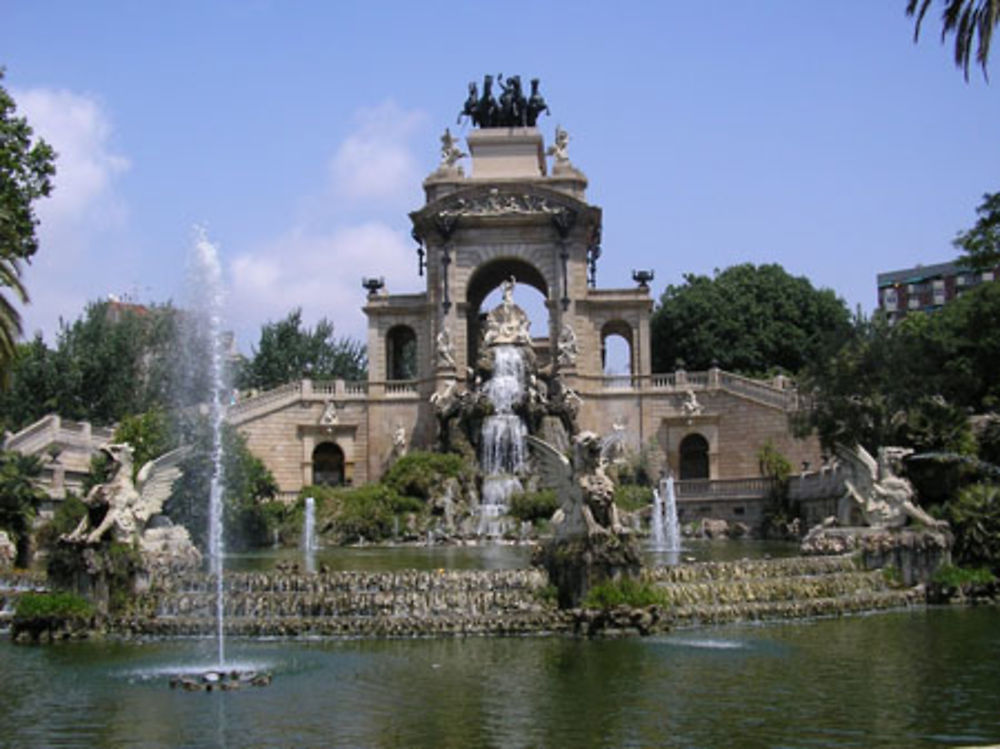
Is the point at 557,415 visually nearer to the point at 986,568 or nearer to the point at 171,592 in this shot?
the point at 986,568

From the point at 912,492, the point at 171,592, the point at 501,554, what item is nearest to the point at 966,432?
the point at 912,492

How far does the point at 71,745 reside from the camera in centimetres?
1098

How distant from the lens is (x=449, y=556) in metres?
29.2

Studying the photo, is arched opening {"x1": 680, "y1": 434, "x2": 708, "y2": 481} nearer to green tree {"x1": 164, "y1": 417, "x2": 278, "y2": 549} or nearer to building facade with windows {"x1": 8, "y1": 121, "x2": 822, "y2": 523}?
building facade with windows {"x1": 8, "y1": 121, "x2": 822, "y2": 523}

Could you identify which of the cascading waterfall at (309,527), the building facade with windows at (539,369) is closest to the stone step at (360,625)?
the cascading waterfall at (309,527)

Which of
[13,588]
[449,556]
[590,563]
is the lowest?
[13,588]

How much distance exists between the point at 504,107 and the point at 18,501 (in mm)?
32701

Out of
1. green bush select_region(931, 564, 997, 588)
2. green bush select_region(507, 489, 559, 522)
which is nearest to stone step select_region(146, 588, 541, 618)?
green bush select_region(931, 564, 997, 588)

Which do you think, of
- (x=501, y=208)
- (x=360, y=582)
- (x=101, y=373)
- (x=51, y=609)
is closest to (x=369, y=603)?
(x=360, y=582)

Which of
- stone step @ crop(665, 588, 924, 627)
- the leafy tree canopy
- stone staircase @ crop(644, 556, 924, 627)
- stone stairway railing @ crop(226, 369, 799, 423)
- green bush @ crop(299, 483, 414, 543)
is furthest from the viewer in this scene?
stone stairway railing @ crop(226, 369, 799, 423)

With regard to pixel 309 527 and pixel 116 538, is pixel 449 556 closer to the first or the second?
pixel 116 538

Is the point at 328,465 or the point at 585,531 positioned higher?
the point at 328,465

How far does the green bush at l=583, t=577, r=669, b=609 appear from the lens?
1784cm

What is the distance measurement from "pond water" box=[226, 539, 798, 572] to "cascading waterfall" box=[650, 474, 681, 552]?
1.88ft
